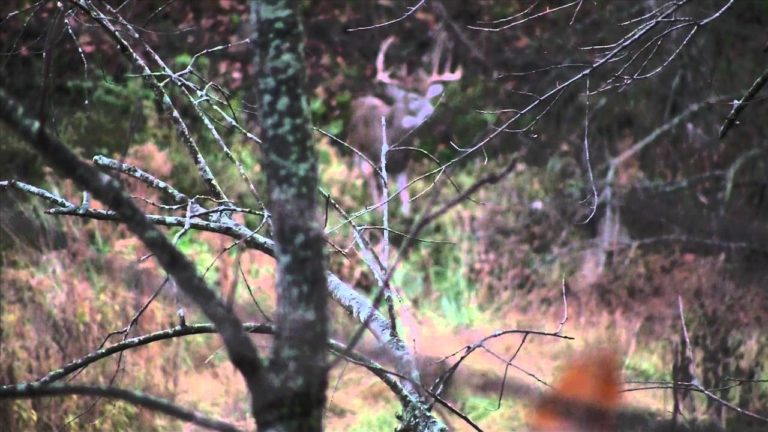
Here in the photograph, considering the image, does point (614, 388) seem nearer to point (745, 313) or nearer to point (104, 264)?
point (745, 313)

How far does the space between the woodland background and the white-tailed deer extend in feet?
0.45

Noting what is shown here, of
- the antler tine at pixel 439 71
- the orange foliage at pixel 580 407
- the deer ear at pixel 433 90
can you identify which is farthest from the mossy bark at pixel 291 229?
the antler tine at pixel 439 71

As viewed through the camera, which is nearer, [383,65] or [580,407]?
[580,407]

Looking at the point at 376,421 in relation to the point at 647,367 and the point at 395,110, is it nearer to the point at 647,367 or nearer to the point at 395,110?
the point at 647,367

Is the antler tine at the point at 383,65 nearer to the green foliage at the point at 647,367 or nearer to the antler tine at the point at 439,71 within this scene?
the antler tine at the point at 439,71

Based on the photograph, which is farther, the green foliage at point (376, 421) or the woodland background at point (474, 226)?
the woodland background at point (474, 226)

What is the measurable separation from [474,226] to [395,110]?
127 cm

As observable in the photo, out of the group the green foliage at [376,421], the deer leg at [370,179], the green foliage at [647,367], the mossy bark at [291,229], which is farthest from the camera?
the deer leg at [370,179]

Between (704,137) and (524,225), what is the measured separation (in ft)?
4.60

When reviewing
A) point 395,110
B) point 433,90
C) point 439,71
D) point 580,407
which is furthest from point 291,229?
point 439,71

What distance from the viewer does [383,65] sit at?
723 centimetres

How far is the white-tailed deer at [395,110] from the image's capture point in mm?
6531

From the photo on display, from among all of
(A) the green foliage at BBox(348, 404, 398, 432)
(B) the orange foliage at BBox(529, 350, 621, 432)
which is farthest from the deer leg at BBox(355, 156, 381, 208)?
(B) the orange foliage at BBox(529, 350, 621, 432)

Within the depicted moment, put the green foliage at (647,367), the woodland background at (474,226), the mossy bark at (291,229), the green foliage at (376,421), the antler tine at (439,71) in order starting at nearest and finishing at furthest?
the mossy bark at (291,229) → the green foliage at (376,421) → the woodland background at (474,226) → the green foliage at (647,367) → the antler tine at (439,71)
